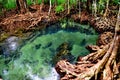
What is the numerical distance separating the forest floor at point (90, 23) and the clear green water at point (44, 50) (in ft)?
1.57

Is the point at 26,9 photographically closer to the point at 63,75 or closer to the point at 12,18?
the point at 12,18

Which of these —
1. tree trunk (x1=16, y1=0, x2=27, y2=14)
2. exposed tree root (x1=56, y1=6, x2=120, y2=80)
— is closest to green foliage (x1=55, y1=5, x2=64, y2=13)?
tree trunk (x1=16, y1=0, x2=27, y2=14)

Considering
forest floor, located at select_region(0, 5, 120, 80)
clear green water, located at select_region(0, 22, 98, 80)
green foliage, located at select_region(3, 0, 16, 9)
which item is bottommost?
clear green water, located at select_region(0, 22, 98, 80)

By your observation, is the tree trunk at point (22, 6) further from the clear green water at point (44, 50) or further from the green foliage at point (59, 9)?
the clear green water at point (44, 50)

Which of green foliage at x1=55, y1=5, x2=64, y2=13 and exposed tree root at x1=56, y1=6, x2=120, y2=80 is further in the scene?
green foliage at x1=55, y1=5, x2=64, y2=13

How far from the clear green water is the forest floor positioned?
0.48 meters

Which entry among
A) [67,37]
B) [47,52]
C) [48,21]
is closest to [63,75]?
[47,52]

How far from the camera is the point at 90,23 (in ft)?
44.1

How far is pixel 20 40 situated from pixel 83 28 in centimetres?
308

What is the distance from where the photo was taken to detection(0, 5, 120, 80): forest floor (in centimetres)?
697

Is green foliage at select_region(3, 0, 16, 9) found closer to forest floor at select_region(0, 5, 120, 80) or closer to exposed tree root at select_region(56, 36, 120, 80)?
forest floor at select_region(0, 5, 120, 80)

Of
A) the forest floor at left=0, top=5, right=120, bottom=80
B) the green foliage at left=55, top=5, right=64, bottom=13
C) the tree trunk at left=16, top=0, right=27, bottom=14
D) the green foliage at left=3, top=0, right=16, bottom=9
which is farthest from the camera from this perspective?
the green foliage at left=3, top=0, right=16, bottom=9

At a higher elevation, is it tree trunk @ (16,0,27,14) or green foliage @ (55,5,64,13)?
→ tree trunk @ (16,0,27,14)

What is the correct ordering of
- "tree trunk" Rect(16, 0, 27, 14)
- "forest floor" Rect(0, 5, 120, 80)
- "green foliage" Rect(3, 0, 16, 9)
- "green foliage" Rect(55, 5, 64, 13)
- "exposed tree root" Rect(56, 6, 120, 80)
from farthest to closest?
1. "green foliage" Rect(3, 0, 16, 9)
2. "green foliage" Rect(55, 5, 64, 13)
3. "tree trunk" Rect(16, 0, 27, 14)
4. "forest floor" Rect(0, 5, 120, 80)
5. "exposed tree root" Rect(56, 6, 120, 80)
